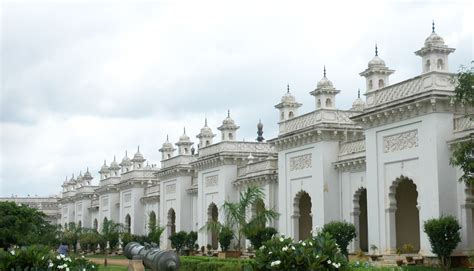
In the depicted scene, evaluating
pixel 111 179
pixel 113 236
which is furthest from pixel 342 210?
pixel 111 179

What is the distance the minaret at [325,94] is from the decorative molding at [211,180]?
39.3 feet

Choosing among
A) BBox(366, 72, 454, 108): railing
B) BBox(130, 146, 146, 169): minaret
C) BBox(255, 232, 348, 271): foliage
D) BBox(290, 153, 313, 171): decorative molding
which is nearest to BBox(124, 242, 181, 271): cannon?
BBox(255, 232, 348, 271): foliage

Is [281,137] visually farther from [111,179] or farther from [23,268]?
[111,179]

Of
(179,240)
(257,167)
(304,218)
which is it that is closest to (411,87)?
(304,218)

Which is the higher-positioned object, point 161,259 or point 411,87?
point 411,87

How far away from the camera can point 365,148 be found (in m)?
29.1

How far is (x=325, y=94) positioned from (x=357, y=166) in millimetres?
3732

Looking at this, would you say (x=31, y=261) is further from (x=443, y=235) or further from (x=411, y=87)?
(x=411, y=87)

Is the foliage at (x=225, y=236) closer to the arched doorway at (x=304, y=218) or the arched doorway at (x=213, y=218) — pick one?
the arched doorway at (x=304, y=218)

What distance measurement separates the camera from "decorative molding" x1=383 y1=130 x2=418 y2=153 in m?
25.2

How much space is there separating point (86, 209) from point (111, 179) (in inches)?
386

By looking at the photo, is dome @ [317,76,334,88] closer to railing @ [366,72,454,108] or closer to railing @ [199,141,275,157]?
railing @ [366,72,454,108]

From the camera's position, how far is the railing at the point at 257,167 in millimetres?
37094

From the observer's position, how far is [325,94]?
31.8m
